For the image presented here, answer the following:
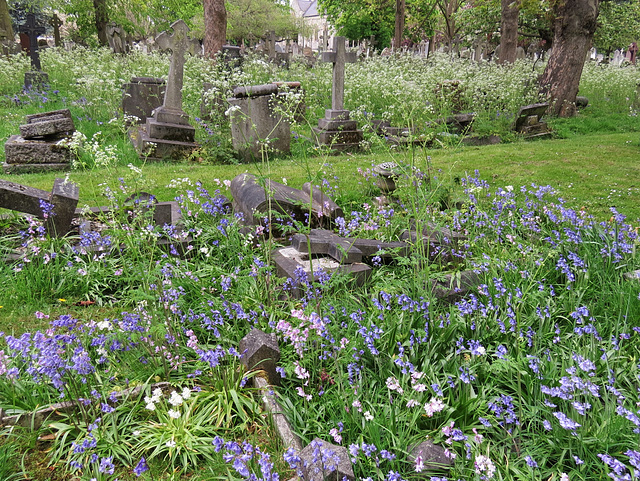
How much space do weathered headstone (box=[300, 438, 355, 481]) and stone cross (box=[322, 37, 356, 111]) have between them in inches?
347

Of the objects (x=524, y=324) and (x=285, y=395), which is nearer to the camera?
(x=285, y=395)

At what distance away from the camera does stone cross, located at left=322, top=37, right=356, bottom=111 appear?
31.9 ft

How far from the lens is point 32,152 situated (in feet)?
24.3

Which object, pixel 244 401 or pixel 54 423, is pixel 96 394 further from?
pixel 244 401

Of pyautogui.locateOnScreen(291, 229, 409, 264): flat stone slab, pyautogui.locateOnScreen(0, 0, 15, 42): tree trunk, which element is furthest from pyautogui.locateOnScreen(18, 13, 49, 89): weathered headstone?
pyautogui.locateOnScreen(291, 229, 409, 264): flat stone slab

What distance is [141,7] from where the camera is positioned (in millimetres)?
22969

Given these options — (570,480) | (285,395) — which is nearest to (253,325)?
(285,395)

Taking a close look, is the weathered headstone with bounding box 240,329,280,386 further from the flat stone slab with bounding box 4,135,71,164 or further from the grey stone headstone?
the flat stone slab with bounding box 4,135,71,164

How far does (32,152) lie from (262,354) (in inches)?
263

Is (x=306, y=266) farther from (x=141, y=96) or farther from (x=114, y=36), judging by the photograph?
(x=114, y=36)

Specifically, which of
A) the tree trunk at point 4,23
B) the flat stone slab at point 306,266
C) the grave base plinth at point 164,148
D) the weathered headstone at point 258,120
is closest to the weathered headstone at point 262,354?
the flat stone slab at point 306,266

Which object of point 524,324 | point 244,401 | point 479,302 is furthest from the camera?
point 479,302

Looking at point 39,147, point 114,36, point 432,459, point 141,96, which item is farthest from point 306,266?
point 114,36

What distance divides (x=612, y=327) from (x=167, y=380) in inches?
118
